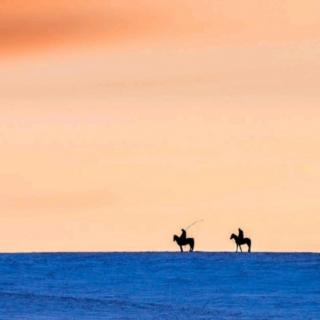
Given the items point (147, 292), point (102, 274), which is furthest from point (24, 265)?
point (147, 292)

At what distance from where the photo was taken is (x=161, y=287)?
249 ft

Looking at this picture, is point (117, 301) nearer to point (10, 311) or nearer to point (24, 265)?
point (10, 311)

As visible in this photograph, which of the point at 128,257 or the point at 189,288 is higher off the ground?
the point at 128,257

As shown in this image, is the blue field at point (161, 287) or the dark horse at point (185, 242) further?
the dark horse at point (185, 242)

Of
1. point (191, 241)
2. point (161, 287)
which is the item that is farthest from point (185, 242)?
point (161, 287)

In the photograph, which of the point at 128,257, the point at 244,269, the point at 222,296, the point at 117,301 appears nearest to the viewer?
the point at 117,301

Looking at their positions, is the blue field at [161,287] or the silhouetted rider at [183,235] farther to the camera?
the silhouetted rider at [183,235]

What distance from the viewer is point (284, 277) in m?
78.6

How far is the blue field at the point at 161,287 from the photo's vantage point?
198 ft

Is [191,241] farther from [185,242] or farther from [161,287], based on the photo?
[161,287]

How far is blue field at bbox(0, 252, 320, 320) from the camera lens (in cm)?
6034

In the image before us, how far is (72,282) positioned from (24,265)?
28.1 feet

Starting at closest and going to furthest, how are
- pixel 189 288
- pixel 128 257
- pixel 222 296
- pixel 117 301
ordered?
pixel 117 301 → pixel 222 296 → pixel 189 288 → pixel 128 257

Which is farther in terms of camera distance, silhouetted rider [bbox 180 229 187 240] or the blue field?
silhouetted rider [bbox 180 229 187 240]
